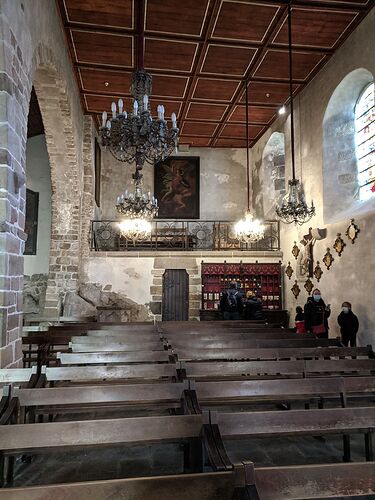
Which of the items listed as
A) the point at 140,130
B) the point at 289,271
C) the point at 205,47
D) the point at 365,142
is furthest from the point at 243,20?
the point at 289,271

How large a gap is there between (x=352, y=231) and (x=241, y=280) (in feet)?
15.2

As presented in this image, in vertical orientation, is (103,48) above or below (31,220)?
above

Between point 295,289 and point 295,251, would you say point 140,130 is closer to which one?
point 295,251

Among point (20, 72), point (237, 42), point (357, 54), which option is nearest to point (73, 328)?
point (20, 72)

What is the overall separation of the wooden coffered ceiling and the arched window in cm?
137

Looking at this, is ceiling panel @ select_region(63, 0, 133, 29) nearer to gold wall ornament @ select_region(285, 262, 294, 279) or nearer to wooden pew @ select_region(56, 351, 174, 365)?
wooden pew @ select_region(56, 351, 174, 365)

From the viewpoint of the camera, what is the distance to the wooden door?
480 inches

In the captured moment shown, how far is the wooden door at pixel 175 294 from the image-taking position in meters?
12.2

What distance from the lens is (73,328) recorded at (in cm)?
722

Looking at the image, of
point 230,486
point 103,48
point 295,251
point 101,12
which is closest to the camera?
point 230,486

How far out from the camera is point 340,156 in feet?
30.6

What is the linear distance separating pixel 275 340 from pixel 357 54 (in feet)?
20.3

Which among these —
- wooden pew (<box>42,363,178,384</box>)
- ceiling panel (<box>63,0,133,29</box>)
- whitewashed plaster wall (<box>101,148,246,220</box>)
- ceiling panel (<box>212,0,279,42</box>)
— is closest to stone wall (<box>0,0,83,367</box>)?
ceiling panel (<box>63,0,133,29</box>)

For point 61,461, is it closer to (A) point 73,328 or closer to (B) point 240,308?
(A) point 73,328
